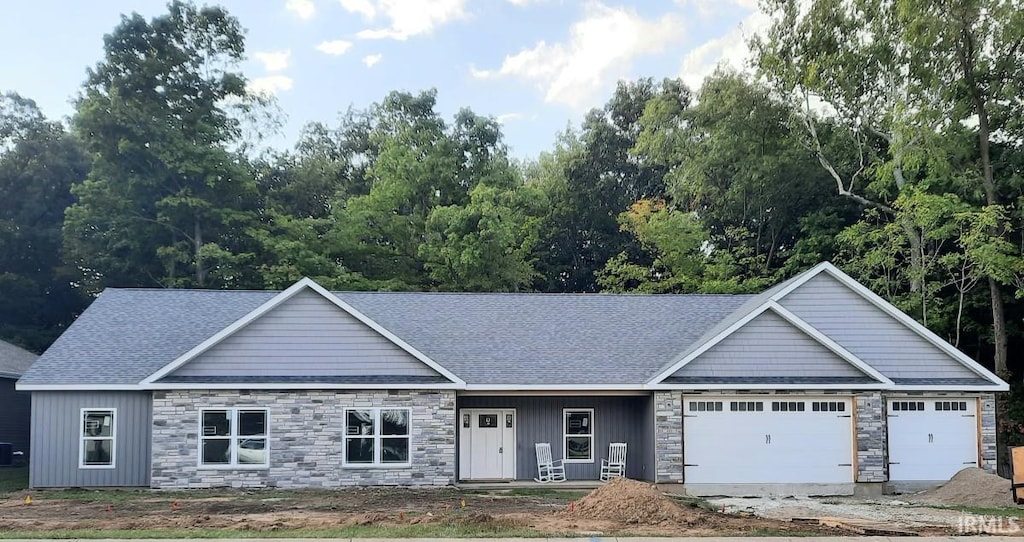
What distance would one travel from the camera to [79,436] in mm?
20656

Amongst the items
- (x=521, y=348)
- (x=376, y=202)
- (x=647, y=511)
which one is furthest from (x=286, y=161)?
(x=647, y=511)

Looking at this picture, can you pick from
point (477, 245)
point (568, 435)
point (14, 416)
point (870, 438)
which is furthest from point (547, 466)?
point (14, 416)

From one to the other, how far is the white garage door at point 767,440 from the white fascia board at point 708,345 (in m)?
0.76

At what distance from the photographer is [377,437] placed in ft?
67.1

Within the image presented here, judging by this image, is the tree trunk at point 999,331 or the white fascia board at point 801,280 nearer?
the white fascia board at point 801,280

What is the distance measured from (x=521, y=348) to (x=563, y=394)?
1895 millimetres

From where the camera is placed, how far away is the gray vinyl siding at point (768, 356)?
2073 cm

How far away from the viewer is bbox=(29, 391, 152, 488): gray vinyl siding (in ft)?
67.4

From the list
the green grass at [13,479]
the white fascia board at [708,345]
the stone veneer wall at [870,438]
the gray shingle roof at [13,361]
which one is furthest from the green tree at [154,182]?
the stone veneer wall at [870,438]

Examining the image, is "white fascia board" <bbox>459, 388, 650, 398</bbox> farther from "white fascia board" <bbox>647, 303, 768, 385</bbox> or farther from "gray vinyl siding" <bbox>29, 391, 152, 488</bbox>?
"gray vinyl siding" <bbox>29, 391, 152, 488</bbox>

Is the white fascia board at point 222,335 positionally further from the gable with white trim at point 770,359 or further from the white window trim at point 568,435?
the gable with white trim at point 770,359

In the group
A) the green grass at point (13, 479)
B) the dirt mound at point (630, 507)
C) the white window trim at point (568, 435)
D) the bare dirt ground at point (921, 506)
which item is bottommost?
the green grass at point (13, 479)

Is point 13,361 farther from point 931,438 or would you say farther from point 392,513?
point 931,438

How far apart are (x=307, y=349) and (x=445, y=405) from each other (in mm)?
3272
